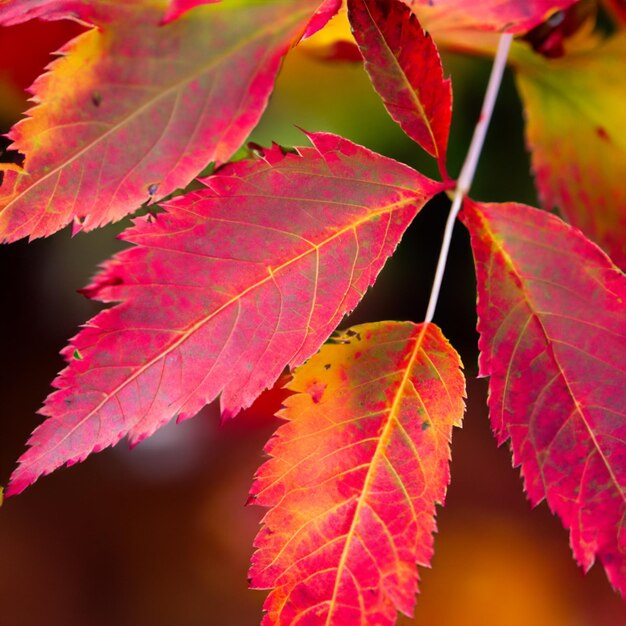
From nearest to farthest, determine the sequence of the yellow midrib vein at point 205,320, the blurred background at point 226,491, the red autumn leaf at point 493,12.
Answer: the yellow midrib vein at point 205,320
the red autumn leaf at point 493,12
the blurred background at point 226,491

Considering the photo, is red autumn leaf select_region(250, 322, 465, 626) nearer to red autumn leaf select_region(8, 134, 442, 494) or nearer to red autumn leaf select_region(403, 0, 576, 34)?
red autumn leaf select_region(8, 134, 442, 494)

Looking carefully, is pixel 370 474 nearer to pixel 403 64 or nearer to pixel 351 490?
pixel 351 490

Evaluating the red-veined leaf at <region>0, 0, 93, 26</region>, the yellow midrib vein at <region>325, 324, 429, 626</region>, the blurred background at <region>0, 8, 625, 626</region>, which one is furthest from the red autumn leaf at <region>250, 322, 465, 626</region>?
the blurred background at <region>0, 8, 625, 626</region>

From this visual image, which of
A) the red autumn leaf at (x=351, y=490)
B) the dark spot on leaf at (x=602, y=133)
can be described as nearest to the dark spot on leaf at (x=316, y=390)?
the red autumn leaf at (x=351, y=490)

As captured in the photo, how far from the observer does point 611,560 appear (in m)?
0.35

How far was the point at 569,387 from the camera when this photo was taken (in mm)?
360

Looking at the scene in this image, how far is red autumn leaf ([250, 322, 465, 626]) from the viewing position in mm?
345

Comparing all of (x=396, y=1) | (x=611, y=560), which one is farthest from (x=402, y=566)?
(x=396, y=1)

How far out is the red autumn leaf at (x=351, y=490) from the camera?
35 cm

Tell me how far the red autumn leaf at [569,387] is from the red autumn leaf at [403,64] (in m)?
0.11

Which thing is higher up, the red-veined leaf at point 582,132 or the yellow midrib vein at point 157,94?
the yellow midrib vein at point 157,94

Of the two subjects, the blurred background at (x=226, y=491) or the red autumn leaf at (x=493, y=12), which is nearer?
the red autumn leaf at (x=493, y=12)

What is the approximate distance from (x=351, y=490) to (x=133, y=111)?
27 cm

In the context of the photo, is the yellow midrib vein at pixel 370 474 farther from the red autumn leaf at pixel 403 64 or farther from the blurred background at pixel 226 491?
the blurred background at pixel 226 491
